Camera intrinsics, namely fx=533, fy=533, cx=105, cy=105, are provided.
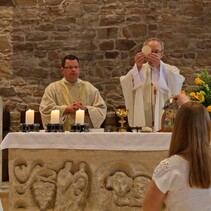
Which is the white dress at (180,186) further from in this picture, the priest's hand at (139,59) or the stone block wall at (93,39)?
the stone block wall at (93,39)

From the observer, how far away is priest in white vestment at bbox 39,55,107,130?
19.4ft

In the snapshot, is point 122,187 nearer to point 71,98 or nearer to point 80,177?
point 80,177

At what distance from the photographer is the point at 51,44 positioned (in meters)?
8.91

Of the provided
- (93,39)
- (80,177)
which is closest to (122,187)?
(80,177)

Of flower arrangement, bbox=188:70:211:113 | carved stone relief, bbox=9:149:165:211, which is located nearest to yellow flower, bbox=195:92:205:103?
flower arrangement, bbox=188:70:211:113

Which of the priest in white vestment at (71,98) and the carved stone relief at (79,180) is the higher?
the priest in white vestment at (71,98)

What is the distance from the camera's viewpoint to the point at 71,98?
6.16 meters

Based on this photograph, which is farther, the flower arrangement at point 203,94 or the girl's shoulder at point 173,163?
the flower arrangement at point 203,94

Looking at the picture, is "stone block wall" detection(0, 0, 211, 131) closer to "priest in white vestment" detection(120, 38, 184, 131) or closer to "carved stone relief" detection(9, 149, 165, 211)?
"priest in white vestment" detection(120, 38, 184, 131)

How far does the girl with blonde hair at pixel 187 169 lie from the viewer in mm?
2369

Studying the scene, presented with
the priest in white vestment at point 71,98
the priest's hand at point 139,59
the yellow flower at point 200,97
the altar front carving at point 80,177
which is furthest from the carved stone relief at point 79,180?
the priest's hand at point 139,59

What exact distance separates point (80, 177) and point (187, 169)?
2.37 m

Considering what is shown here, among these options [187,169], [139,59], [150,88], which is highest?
[139,59]

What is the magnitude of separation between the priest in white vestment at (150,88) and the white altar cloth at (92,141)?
0.98 metres
